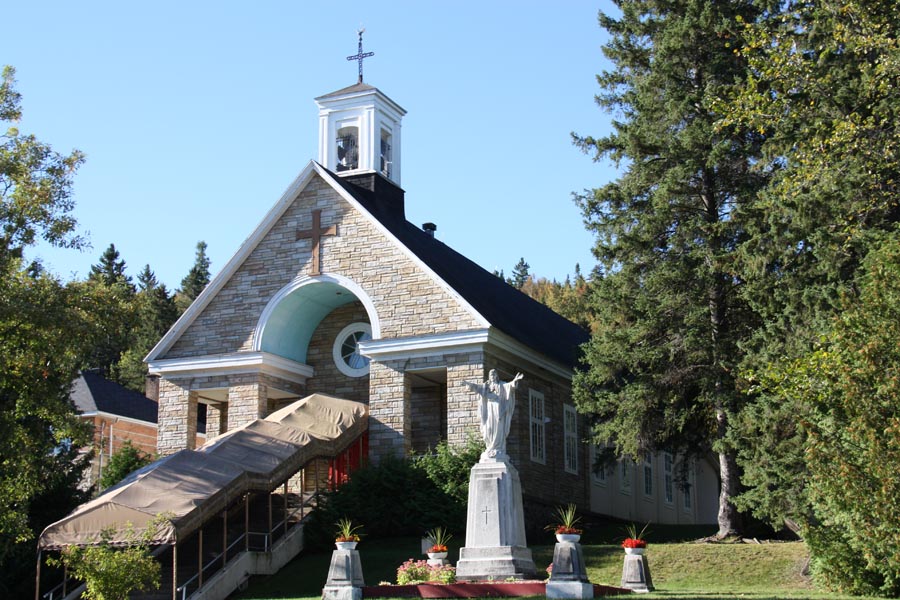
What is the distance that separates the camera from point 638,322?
25.2m

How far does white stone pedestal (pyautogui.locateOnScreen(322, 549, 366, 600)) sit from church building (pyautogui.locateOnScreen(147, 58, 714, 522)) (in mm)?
8467

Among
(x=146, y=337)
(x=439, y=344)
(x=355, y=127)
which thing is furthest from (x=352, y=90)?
(x=146, y=337)

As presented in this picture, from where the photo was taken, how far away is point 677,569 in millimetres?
21656

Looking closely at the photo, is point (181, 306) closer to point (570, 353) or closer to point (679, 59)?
point (570, 353)

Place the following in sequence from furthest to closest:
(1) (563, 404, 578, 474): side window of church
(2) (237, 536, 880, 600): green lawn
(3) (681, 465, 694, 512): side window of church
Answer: (3) (681, 465, 694, 512): side window of church → (1) (563, 404, 578, 474): side window of church → (2) (237, 536, 880, 600): green lawn

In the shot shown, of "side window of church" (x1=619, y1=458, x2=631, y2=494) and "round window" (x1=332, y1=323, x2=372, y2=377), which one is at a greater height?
"round window" (x1=332, y1=323, x2=372, y2=377)

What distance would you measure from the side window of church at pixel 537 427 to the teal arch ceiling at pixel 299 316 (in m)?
5.35

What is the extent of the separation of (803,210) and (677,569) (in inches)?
276

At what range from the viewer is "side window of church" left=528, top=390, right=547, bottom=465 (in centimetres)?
2918

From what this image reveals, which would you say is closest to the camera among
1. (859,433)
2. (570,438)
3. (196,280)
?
(859,433)

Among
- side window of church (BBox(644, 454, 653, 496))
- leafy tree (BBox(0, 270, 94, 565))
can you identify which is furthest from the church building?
leafy tree (BBox(0, 270, 94, 565))

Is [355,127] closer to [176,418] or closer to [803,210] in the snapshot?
[176,418]

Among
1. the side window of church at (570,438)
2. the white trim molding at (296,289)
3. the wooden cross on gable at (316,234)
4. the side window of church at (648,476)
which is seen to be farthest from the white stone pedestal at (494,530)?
the side window of church at (648,476)

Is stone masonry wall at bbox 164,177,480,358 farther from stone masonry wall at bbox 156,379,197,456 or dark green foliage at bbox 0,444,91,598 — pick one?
dark green foliage at bbox 0,444,91,598
